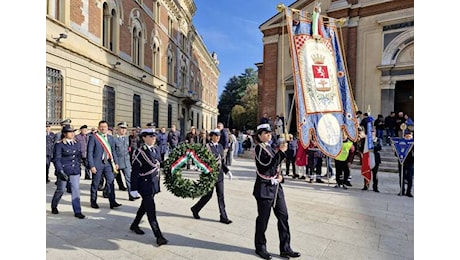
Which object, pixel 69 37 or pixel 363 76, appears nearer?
pixel 69 37

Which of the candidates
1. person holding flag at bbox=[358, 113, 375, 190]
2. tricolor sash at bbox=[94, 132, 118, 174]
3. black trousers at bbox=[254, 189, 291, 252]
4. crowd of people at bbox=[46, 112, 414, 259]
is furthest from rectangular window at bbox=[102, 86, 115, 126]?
black trousers at bbox=[254, 189, 291, 252]

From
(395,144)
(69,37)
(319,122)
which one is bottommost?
(395,144)

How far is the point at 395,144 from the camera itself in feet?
26.8

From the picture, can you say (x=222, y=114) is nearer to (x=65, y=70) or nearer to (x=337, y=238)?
(x=65, y=70)

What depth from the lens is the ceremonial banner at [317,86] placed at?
548cm

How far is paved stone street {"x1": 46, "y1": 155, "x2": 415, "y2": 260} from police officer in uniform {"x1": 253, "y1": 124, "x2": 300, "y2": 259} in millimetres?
202

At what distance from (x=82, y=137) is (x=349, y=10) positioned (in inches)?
685

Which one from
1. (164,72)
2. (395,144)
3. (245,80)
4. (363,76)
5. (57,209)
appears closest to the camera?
(57,209)

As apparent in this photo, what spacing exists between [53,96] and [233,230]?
1055 cm

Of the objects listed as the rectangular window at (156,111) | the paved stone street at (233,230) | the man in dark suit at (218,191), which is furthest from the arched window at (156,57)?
the man in dark suit at (218,191)

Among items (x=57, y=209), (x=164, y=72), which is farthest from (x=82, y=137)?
(x=164, y=72)

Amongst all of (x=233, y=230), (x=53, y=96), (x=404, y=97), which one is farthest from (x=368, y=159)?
(x=53, y=96)

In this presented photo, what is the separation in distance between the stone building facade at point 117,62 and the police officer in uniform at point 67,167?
22.8 feet

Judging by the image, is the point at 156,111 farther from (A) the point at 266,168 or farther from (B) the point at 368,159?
(A) the point at 266,168
